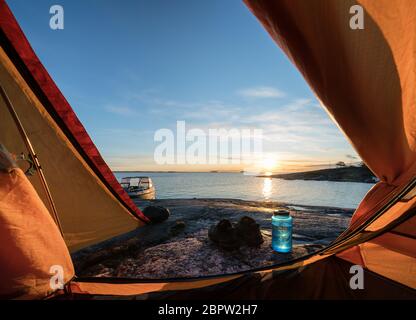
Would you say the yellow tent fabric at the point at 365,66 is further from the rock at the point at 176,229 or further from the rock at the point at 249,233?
the rock at the point at 176,229

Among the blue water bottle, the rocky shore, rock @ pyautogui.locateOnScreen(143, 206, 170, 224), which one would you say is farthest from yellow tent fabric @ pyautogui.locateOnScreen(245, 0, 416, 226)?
rock @ pyautogui.locateOnScreen(143, 206, 170, 224)

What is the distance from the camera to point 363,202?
1996 millimetres

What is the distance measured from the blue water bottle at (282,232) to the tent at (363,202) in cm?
120

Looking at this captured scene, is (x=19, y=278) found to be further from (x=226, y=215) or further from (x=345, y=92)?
(x=226, y=215)

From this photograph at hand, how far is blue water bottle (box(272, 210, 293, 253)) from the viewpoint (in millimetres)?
3408

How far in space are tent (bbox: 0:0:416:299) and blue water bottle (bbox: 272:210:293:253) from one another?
1.20 metres

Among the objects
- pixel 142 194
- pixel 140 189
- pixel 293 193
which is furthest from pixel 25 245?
pixel 293 193

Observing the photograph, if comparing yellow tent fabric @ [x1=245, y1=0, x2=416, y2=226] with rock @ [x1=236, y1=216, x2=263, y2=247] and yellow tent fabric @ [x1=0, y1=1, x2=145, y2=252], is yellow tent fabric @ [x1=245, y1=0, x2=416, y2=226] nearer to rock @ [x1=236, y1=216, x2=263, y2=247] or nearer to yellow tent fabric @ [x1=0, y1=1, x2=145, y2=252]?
rock @ [x1=236, y1=216, x2=263, y2=247]

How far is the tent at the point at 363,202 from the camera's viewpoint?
58.5 inches

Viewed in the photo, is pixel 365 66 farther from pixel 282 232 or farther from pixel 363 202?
pixel 282 232

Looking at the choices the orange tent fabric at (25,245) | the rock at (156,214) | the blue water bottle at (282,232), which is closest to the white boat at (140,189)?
the rock at (156,214)

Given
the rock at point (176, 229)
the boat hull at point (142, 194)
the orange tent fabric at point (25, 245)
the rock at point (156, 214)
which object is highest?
the orange tent fabric at point (25, 245)

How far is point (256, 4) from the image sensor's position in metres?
1.77
